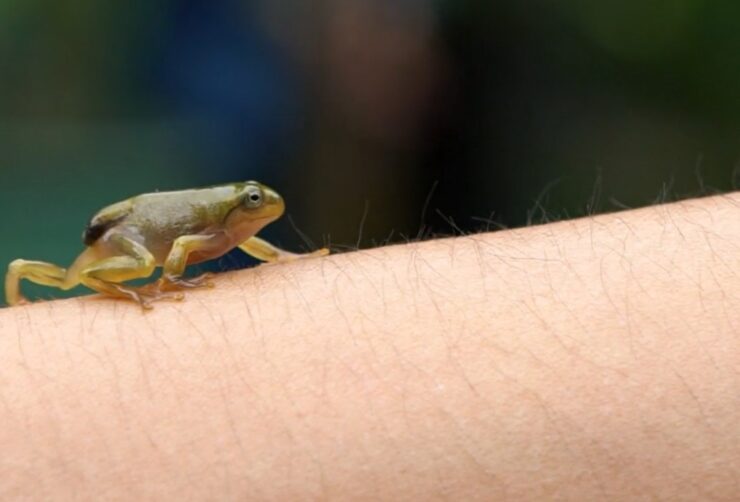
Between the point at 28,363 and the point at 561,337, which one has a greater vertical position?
the point at 561,337

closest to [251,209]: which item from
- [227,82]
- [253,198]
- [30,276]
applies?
[253,198]

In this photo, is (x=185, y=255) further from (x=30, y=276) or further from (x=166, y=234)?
(x=30, y=276)

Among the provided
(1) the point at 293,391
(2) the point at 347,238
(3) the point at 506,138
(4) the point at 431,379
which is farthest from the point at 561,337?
(3) the point at 506,138

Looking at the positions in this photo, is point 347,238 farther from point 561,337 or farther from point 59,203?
point 561,337

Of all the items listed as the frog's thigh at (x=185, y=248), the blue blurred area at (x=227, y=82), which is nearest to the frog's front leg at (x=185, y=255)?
the frog's thigh at (x=185, y=248)

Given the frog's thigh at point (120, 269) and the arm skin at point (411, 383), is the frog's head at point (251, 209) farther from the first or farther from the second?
the arm skin at point (411, 383)

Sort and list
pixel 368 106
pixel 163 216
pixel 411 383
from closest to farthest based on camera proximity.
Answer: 1. pixel 411 383
2. pixel 163 216
3. pixel 368 106

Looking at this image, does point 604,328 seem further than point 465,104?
No
